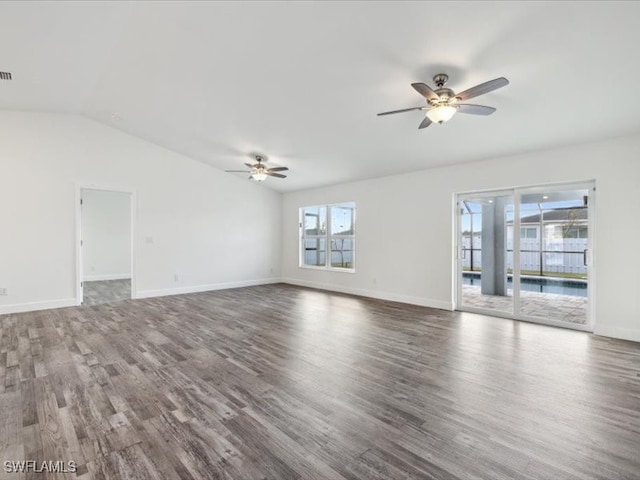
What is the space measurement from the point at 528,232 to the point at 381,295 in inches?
116

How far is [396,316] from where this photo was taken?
5168 mm

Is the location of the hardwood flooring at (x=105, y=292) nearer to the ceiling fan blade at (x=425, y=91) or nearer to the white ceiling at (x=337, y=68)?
the white ceiling at (x=337, y=68)

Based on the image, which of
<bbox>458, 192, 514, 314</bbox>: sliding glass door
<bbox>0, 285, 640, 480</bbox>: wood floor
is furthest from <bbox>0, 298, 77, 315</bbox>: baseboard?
<bbox>458, 192, 514, 314</bbox>: sliding glass door

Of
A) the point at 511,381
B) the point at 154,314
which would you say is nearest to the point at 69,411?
the point at 154,314

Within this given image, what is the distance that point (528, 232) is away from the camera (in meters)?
4.95

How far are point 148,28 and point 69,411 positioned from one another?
12.4 feet

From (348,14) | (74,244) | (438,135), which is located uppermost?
(348,14)

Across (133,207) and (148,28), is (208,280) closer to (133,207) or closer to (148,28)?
(133,207)

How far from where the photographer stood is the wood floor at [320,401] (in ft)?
5.90

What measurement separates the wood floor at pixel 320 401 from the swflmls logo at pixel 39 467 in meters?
0.04

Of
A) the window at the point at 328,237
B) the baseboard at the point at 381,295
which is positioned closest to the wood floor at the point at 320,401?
the baseboard at the point at 381,295

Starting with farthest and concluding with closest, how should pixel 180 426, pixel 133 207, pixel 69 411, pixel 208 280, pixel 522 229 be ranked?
pixel 208 280
pixel 133 207
pixel 522 229
pixel 69 411
pixel 180 426

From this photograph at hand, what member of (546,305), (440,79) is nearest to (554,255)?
(546,305)

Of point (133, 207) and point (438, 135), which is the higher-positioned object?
point (438, 135)
